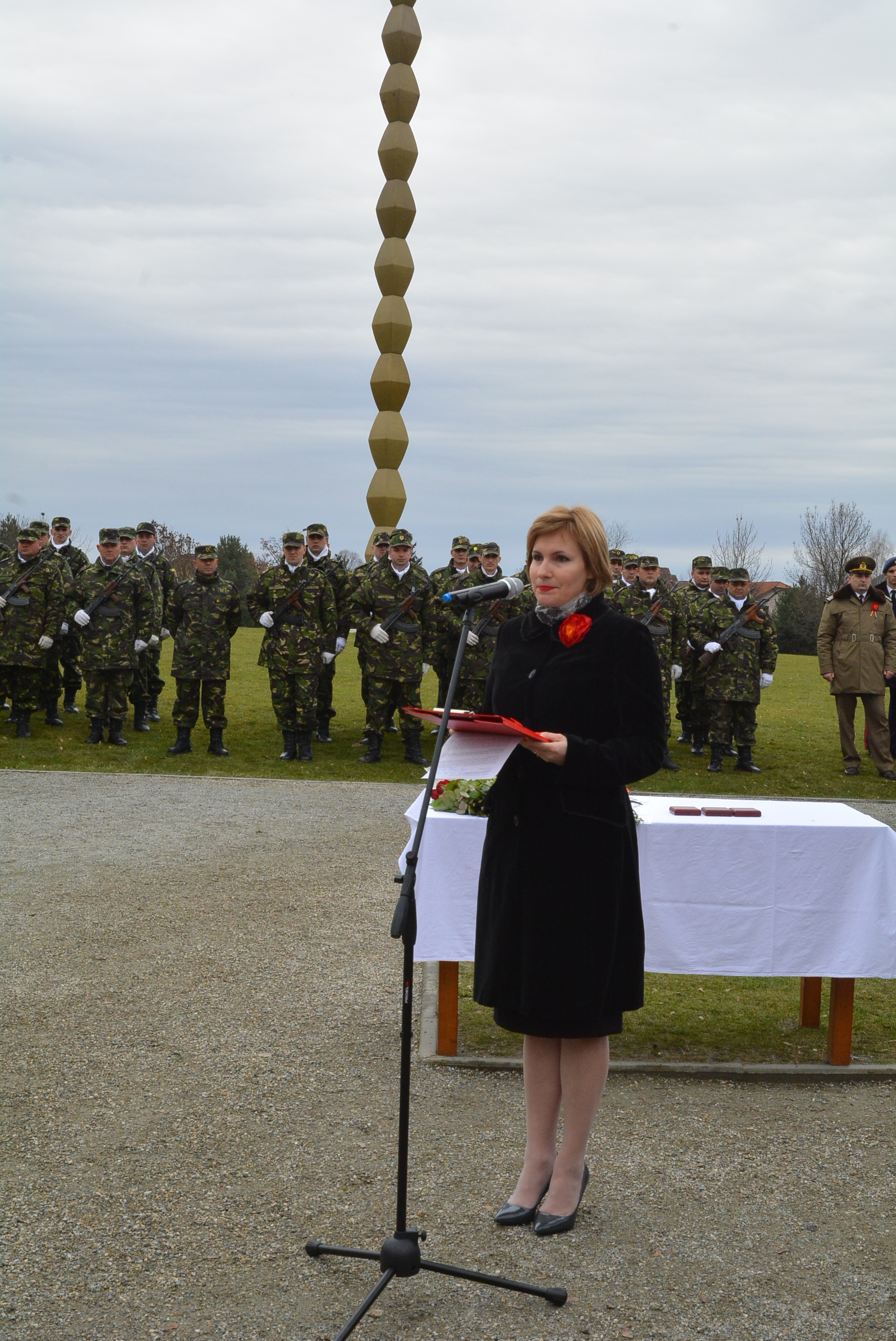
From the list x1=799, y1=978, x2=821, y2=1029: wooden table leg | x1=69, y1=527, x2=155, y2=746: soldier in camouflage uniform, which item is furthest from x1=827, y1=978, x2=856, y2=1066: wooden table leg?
x1=69, y1=527, x2=155, y2=746: soldier in camouflage uniform

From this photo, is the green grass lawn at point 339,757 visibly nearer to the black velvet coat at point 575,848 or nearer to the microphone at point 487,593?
the black velvet coat at point 575,848

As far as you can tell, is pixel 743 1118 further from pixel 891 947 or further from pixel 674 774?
pixel 674 774

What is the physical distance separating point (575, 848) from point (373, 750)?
424 inches

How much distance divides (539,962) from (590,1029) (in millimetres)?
251

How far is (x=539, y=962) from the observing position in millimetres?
3551

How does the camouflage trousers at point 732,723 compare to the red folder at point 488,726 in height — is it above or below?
below

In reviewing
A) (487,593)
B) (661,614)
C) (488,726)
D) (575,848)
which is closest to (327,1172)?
(575,848)

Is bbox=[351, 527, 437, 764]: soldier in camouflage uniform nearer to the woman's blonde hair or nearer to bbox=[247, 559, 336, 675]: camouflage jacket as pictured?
bbox=[247, 559, 336, 675]: camouflage jacket

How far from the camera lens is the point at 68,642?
15.7 m

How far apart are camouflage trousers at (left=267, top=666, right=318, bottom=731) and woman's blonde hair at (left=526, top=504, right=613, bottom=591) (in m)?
10.6

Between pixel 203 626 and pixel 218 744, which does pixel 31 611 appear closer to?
pixel 203 626

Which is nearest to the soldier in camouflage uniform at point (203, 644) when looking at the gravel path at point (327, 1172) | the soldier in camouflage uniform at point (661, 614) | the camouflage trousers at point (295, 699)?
the camouflage trousers at point (295, 699)

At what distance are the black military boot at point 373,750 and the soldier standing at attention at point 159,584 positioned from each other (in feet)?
10.4

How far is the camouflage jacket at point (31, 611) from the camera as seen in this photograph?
14516mm
